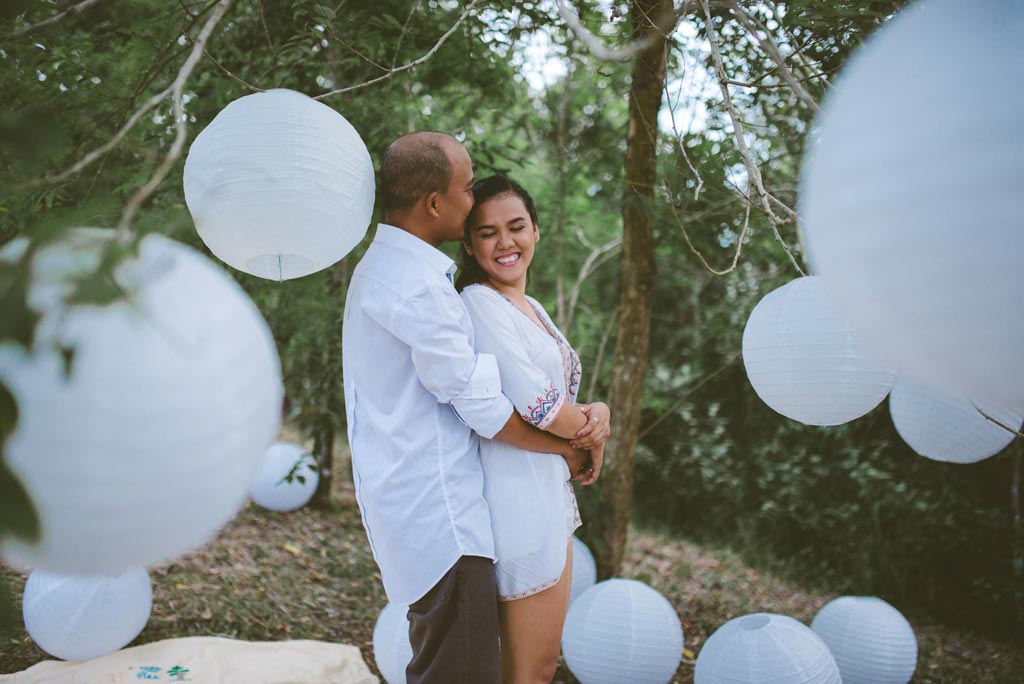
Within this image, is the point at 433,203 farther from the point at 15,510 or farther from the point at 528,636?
the point at 15,510

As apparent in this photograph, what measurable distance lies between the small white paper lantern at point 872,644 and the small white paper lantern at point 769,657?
561 mm

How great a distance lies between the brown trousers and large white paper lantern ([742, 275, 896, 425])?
35.0 inches

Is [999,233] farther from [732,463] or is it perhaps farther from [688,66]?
[732,463]

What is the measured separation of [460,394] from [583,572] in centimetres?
199

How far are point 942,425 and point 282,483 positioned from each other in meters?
4.01

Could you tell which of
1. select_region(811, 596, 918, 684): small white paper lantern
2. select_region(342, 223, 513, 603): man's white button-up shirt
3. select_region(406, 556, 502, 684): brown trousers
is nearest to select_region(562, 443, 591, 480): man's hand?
select_region(342, 223, 513, 603): man's white button-up shirt

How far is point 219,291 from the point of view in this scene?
3.10ft

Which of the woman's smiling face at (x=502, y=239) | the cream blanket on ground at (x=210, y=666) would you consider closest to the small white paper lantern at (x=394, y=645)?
the cream blanket on ground at (x=210, y=666)

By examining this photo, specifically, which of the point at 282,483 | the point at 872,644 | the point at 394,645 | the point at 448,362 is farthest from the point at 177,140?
the point at 282,483

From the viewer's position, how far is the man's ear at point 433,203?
1.80 m

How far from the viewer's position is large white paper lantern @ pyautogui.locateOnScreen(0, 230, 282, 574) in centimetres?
79

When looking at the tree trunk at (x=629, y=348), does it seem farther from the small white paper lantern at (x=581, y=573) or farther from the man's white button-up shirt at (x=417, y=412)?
the man's white button-up shirt at (x=417, y=412)

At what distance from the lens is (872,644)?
2.90m

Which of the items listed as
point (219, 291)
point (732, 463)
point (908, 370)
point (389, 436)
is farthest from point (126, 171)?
point (732, 463)
